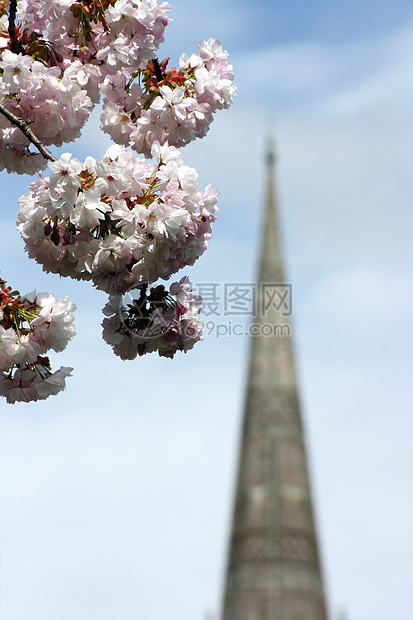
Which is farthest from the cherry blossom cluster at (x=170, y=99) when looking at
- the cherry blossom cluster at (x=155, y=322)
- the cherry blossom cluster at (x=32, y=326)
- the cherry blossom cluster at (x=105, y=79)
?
the cherry blossom cluster at (x=32, y=326)

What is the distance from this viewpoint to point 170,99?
4.89 meters

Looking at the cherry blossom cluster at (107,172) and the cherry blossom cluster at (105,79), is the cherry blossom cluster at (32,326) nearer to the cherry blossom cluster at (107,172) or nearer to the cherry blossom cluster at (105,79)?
the cherry blossom cluster at (107,172)

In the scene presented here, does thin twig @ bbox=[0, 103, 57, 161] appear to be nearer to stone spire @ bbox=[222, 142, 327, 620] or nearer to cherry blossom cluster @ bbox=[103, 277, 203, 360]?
cherry blossom cluster @ bbox=[103, 277, 203, 360]

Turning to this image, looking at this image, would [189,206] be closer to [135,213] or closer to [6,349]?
[135,213]

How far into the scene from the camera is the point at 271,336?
23.2 meters

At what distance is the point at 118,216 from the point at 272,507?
618 inches

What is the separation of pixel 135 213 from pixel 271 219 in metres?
21.6

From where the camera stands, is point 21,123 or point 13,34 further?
point 13,34

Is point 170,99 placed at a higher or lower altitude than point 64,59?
lower

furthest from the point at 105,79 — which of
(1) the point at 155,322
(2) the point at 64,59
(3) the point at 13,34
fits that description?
(1) the point at 155,322

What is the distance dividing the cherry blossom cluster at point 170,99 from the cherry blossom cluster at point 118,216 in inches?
21.8

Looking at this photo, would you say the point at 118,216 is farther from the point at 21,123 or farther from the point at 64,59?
the point at 64,59

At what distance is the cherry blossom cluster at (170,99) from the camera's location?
494cm

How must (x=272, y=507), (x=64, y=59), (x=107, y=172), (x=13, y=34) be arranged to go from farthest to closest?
1. (x=272, y=507)
2. (x=64, y=59)
3. (x=13, y=34)
4. (x=107, y=172)
